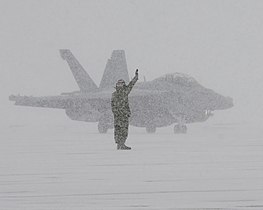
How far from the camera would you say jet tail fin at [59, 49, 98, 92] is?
36.2 meters

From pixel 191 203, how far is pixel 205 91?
987 inches

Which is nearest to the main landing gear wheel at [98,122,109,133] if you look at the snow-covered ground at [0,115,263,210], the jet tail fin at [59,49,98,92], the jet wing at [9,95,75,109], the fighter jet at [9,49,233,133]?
the fighter jet at [9,49,233,133]

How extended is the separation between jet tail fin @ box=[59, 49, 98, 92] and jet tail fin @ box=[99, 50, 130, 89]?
0.67 m

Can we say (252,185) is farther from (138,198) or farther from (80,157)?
(80,157)

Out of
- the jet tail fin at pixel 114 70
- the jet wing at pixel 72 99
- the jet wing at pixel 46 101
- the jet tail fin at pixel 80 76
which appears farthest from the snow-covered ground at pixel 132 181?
the jet tail fin at pixel 80 76

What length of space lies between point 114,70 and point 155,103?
523cm

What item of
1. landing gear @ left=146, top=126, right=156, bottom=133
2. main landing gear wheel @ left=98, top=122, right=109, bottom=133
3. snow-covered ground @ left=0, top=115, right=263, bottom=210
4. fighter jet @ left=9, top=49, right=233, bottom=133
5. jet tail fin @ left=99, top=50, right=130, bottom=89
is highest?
jet tail fin @ left=99, top=50, right=130, bottom=89

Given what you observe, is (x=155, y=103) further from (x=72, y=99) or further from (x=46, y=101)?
(x=46, y=101)

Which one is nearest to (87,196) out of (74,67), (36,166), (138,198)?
(138,198)

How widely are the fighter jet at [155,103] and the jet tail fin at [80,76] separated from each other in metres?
1.15

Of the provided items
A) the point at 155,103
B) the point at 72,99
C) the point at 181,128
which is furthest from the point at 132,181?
the point at 72,99

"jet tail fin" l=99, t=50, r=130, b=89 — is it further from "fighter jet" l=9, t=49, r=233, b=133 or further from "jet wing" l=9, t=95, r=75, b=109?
"jet wing" l=9, t=95, r=75, b=109

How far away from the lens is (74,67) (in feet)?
123

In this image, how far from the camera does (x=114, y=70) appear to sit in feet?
117
